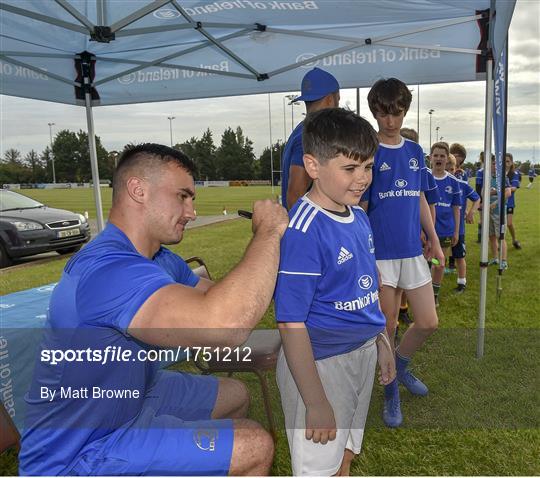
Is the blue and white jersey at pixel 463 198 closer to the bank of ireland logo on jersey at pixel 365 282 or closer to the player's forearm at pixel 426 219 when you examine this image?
the player's forearm at pixel 426 219

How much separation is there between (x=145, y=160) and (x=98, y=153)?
7669cm

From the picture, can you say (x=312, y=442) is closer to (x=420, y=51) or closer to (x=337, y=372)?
(x=337, y=372)

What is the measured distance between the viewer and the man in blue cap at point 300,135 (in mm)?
2346

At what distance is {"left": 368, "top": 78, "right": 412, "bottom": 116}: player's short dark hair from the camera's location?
269 cm

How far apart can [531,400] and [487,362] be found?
0.62 metres

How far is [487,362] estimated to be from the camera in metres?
3.71

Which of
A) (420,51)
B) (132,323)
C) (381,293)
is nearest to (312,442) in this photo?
(132,323)

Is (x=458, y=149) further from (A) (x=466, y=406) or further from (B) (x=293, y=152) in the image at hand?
(B) (x=293, y=152)

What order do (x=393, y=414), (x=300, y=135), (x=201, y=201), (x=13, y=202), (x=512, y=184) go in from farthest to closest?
(x=201, y=201) → (x=13, y=202) → (x=512, y=184) → (x=393, y=414) → (x=300, y=135)

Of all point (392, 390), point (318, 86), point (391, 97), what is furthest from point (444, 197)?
point (318, 86)

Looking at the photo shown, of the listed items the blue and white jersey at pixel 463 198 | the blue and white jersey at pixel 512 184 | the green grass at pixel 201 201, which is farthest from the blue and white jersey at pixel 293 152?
the green grass at pixel 201 201

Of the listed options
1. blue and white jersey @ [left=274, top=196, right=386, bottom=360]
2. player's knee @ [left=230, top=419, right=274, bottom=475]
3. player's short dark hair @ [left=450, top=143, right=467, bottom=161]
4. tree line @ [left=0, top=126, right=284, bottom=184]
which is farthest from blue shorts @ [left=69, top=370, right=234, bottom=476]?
tree line @ [left=0, top=126, right=284, bottom=184]

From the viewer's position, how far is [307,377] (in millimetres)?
1525

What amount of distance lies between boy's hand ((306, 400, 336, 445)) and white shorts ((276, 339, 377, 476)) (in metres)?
0.06
